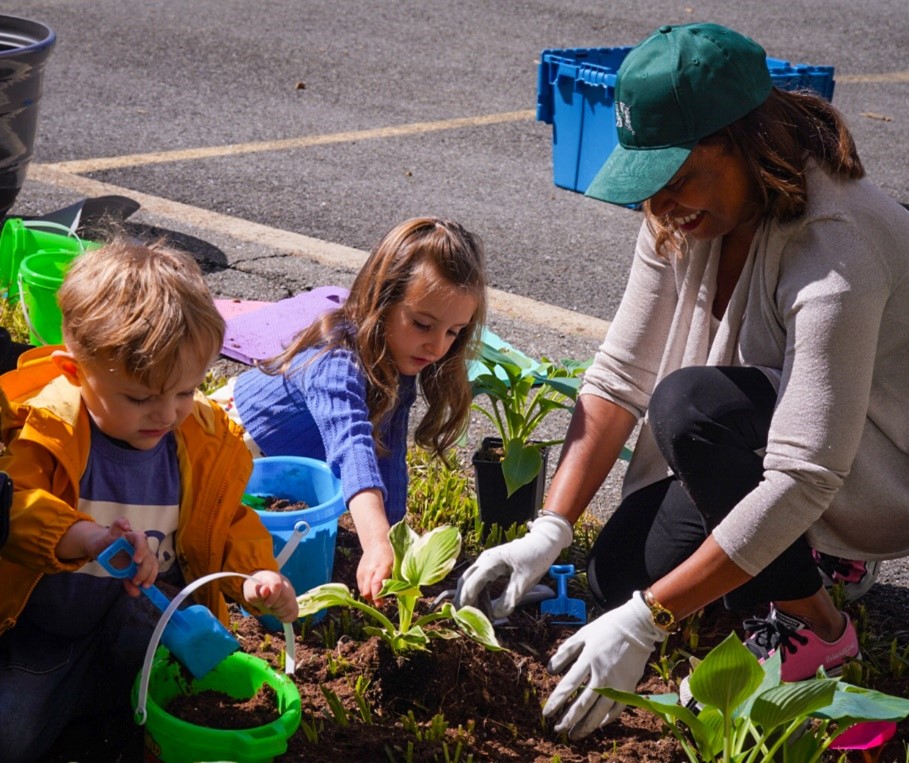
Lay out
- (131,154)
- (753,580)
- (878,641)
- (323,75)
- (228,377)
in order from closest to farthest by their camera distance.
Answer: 1. (753,580)
2. (878,641)
3. (228,377)
4. (131,154)
5. (323,75)

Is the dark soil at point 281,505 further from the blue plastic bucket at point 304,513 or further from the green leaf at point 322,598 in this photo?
the green leaf at point 322,598

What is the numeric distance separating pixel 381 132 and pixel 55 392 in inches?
183

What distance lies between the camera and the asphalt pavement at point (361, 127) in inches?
178

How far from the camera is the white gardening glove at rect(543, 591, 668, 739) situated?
83.4 inches

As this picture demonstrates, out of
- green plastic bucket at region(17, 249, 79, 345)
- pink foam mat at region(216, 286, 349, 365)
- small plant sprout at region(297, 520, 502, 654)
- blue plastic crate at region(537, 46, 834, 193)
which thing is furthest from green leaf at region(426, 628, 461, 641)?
blue plastic crate at region(537, 46, 834, 193)

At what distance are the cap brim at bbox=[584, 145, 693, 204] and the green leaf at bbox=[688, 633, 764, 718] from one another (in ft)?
2.51

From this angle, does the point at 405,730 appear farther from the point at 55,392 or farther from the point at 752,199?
the point at 752,199

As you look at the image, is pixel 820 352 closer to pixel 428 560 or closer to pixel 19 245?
pixel 428 560

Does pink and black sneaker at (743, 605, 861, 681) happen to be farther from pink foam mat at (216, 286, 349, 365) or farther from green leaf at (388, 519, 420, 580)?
pink foam mat at (216, 286, 349, 365)

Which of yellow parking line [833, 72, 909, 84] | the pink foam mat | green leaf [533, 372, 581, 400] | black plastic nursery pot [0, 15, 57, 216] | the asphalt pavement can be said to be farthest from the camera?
yellow parking line [833, 72, 909, 84]

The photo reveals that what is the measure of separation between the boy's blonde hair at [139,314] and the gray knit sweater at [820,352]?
96cm

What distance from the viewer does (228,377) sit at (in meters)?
3.46

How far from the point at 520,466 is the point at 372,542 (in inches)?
19.1

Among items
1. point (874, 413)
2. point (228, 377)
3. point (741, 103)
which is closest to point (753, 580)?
point (874, 413)
